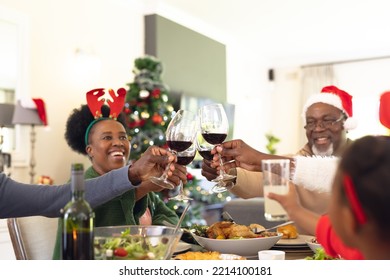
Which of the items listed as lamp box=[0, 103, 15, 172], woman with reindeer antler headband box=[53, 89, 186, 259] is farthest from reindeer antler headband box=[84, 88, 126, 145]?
lamp box=[0, 103, 15, 172]

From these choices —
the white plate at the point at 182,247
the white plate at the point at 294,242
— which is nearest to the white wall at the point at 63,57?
the white plate at the point at 182,247

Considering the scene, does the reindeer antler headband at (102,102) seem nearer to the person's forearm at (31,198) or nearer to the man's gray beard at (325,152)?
the person's forearm at (31,198)

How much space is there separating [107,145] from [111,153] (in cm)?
4

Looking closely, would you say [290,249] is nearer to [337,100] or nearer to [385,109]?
[385,109]

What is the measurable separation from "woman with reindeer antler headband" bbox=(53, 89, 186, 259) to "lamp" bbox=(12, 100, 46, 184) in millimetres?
1473

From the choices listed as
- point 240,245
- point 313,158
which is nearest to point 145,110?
point 240,245

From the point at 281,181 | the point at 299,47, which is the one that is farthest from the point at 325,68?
the point at 281,181

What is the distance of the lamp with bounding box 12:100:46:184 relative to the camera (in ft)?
11.9

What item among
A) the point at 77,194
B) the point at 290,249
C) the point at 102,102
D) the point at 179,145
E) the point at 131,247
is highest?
the point at 102,102

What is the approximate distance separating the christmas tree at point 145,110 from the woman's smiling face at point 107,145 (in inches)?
87.2

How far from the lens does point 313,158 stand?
1.24 metres

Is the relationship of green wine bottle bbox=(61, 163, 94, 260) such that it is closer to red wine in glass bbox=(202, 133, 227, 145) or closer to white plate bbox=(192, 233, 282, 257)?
white plate bbox=(192, 233, 282, 257)
